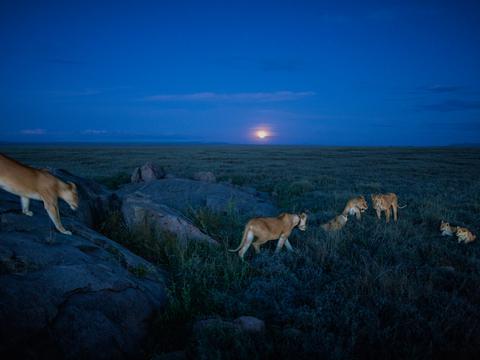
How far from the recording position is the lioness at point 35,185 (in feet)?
14.2

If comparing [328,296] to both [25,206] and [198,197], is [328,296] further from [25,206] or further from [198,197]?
[198,197]

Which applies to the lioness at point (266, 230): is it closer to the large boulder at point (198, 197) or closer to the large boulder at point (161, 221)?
the large boulder at point (161, 221)

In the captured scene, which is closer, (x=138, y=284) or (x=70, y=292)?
(x=70, y=292)

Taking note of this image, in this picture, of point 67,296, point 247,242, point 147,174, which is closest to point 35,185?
point 67,296

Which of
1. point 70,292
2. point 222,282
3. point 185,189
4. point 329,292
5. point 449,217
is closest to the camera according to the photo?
point 70,292

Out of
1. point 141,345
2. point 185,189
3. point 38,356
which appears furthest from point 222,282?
point 185,189

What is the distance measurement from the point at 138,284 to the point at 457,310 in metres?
4.75

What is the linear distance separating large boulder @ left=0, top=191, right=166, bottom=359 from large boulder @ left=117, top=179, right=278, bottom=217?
537 cm

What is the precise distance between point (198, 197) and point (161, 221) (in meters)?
4.80

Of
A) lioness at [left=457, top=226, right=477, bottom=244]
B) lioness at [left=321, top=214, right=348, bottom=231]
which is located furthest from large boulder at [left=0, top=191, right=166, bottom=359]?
lioness at [left=457, top=226, right=477, bottom=244]

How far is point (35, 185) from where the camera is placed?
4.55m

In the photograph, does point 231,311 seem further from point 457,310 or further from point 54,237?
point 457,310

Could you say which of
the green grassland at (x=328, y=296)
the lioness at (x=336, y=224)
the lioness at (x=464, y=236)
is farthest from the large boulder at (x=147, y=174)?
the lioness at (x=464, y=236)

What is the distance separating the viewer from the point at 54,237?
4.27 m
